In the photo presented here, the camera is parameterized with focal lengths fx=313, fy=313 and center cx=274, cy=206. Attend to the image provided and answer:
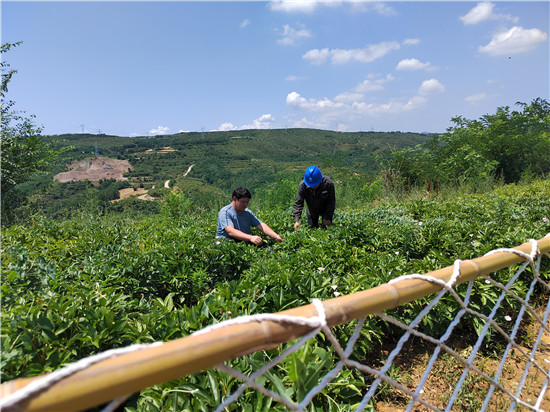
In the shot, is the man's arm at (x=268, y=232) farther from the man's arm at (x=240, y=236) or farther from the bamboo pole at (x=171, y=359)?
the bamboo pole at (x=171, y=359)

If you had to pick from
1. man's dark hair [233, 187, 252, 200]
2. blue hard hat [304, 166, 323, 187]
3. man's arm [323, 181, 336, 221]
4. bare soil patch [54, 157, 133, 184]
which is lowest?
man's arm [323, 181, 336, 221]

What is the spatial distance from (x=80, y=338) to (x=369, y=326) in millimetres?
1766

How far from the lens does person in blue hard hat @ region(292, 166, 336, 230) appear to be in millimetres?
4961

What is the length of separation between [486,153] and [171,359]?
16438mm

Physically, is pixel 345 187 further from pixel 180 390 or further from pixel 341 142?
pixel 341 142

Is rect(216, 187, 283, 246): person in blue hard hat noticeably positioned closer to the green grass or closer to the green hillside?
the green grass

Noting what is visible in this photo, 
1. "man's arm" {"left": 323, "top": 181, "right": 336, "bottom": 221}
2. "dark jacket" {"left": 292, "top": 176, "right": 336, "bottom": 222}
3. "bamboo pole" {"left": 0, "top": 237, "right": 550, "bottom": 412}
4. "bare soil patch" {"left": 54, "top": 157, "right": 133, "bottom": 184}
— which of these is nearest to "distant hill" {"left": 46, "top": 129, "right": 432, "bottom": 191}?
"bare soil patch" {"left": 54, "top": 157, "right": 133, "bottom": 184}

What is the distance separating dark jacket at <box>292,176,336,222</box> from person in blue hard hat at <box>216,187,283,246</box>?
0.75 meters

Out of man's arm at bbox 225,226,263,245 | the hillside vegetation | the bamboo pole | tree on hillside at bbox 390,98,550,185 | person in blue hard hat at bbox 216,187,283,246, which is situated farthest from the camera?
tree on hillside at bbox 390,98,550,185

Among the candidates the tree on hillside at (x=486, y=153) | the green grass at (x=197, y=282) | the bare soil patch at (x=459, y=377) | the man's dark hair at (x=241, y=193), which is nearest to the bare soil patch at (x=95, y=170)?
the tree on hillside at (x=486, y=153)

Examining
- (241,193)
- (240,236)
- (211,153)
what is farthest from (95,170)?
(240,236)

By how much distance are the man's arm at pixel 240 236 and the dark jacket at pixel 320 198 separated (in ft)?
3.50

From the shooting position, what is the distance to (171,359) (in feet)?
1.73

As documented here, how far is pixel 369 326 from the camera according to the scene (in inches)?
86.5
